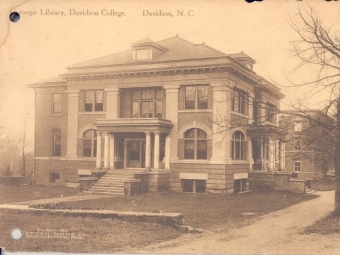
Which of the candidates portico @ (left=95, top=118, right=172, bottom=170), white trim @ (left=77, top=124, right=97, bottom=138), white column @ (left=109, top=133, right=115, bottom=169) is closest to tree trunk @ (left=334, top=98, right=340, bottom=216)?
portico @ (left=95, top=118, right=172, bottom=170)

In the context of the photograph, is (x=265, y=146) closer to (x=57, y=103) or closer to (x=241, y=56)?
(x=241, y=56)

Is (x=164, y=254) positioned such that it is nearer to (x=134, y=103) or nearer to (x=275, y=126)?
(x=275, y=126)

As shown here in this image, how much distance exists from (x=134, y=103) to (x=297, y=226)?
993 centimetres

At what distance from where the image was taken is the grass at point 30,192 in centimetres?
1370

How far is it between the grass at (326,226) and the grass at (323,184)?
1118 mm

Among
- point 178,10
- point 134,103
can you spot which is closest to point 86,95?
point 134,103

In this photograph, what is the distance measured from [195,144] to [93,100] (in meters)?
4.34

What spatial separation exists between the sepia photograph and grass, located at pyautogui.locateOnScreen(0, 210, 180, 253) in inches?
1.2

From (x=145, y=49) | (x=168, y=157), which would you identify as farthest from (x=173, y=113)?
(x=145, y=49)

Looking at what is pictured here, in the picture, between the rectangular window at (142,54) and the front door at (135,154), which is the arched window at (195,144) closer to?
the front door at (135,154)

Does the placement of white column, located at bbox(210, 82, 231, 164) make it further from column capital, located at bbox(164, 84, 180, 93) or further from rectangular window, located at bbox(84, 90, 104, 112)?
rectangular window, located at bbox(84, 90, 104, 112)

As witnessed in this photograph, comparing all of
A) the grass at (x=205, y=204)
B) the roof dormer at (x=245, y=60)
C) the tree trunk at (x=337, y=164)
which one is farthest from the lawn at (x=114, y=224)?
the roof dormer at (x=245, y=60)

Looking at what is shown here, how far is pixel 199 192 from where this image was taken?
17.5 m

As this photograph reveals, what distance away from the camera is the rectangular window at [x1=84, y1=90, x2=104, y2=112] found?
60.7 feet
